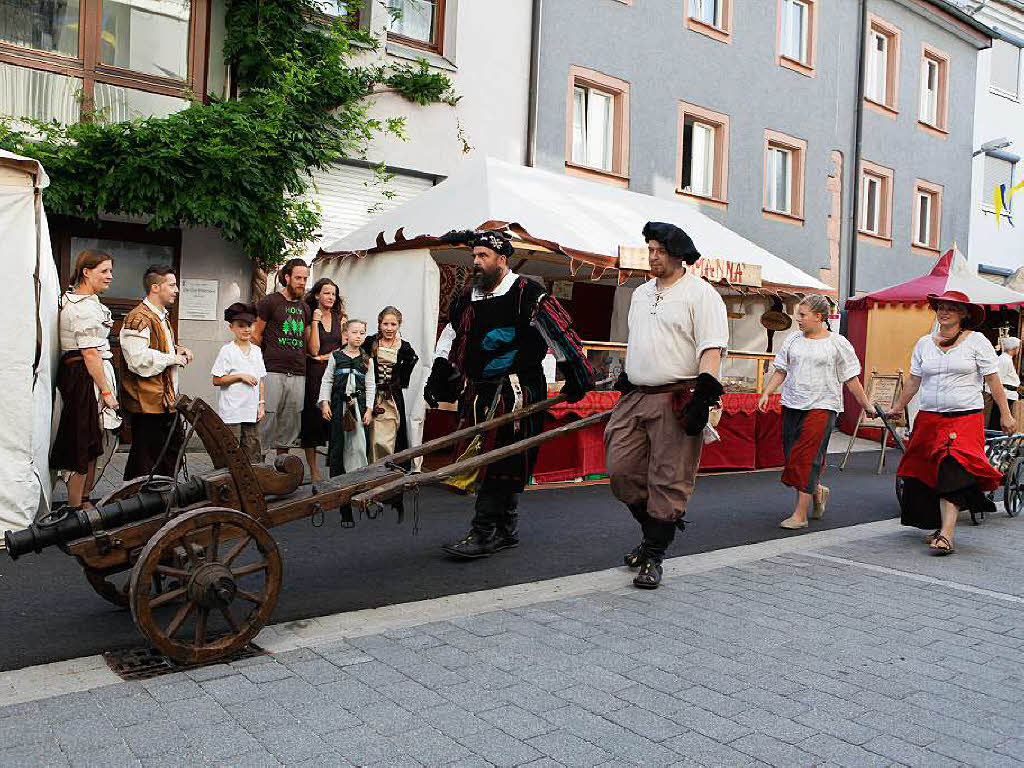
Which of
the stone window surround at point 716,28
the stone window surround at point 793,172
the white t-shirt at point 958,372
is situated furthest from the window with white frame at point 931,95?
the white t-shirt at point 958,372

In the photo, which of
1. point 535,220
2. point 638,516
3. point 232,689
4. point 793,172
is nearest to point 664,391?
point 638,516

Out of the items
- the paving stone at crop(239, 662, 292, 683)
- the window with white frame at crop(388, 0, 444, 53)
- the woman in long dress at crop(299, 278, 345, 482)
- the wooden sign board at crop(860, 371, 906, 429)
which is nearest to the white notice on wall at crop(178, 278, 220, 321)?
the woman in long dress at crop(299, 278, 345, 482)

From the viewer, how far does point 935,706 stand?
3.71 metres

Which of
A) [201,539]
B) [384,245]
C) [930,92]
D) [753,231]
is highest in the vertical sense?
[930,92]

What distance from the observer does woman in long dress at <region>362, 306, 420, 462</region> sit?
743cm

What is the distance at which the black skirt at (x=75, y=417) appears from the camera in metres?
6.20

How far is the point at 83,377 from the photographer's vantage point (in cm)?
621

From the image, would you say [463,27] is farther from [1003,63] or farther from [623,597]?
[1003,63]

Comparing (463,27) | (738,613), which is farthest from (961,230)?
(738,613)

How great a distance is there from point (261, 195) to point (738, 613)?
23.8ft

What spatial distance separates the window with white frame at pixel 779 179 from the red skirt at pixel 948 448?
11672 mm

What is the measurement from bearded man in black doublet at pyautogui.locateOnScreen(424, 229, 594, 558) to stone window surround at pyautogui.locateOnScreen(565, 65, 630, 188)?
898 cm

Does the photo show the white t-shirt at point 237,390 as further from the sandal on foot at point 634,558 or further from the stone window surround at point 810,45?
the stone window surround at point 810,45

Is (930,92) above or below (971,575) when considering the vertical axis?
above
